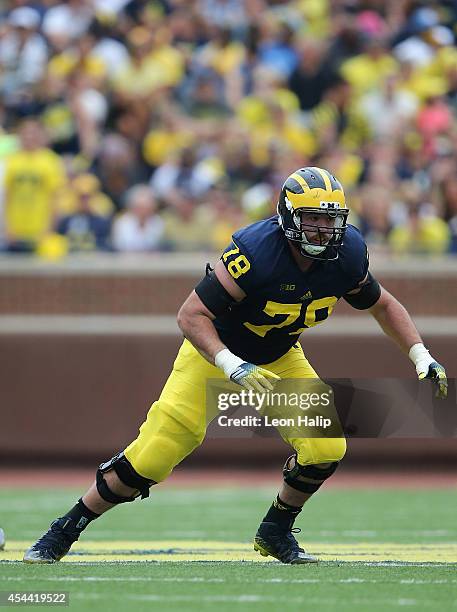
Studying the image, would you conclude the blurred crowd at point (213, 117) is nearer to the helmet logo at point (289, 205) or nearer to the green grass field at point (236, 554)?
the green grass field at point (236, 554)

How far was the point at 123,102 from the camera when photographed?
14289mm

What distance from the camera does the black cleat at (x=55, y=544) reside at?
642 cm

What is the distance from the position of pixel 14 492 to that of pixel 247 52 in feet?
19.4

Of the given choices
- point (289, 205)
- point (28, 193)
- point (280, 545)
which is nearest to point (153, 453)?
point (280, 545)

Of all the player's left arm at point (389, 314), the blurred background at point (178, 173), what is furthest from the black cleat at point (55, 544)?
the blurred background at point (178, 173)

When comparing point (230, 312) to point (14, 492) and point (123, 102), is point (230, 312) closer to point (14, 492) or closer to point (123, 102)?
point (14, 492)

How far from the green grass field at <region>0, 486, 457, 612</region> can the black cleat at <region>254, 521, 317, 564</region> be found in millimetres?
90

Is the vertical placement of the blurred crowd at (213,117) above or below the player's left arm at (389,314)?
below

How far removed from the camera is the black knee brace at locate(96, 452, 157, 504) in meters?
6.34

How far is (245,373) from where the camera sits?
5.88 meters

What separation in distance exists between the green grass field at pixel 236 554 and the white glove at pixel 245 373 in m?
0.83

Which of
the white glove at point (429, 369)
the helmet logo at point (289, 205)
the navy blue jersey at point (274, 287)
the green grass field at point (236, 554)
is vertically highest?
the helmet logo at point (289, 205)

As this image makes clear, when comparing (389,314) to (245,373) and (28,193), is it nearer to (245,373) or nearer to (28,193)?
(245,373)

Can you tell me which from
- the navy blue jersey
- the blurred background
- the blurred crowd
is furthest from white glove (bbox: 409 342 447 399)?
the blurred crowd
